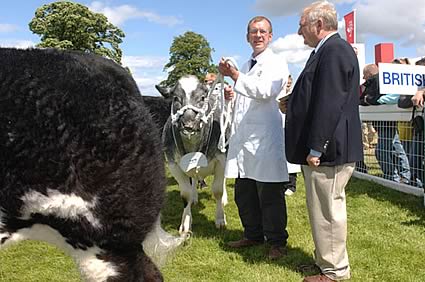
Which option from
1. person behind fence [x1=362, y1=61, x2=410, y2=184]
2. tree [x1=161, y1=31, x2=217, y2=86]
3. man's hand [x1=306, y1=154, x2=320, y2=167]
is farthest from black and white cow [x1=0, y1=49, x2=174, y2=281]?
tree [x1=161, y1=31, x2=217, y2=86]

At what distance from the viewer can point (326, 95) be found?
12.5ft

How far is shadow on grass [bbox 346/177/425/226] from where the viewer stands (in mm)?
6581

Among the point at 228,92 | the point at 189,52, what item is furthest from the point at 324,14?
the point at 189,52

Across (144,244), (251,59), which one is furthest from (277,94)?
(144,244)

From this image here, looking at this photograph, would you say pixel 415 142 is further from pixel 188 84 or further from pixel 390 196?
pixel 188 84

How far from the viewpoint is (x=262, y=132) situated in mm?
4863

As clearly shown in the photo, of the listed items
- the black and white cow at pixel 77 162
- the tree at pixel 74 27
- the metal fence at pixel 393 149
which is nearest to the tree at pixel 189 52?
A: the tree at pixel 74 27

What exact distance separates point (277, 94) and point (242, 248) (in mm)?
1819

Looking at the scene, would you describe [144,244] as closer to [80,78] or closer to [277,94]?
[80,78]

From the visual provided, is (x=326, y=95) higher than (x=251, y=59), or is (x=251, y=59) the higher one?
(x=251, y=59)

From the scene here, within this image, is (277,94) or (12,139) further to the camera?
(277,94)

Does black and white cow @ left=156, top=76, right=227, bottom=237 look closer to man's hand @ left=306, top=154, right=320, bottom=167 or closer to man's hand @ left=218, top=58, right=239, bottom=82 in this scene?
man's hand @ left=218, top=58, right=239, bottom=82

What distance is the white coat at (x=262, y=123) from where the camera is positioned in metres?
4.67

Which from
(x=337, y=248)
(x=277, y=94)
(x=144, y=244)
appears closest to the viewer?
(x=144, y=244)
